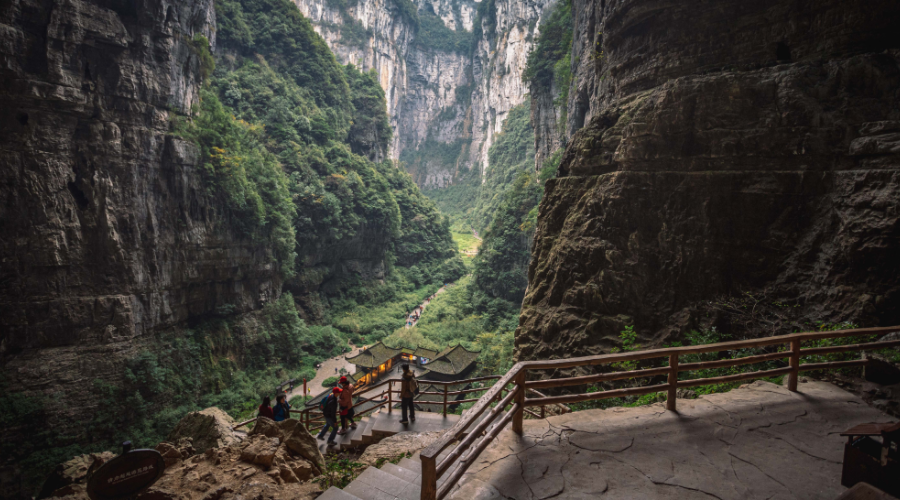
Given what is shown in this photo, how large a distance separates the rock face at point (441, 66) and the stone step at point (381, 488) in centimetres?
5439

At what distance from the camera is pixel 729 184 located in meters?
7.19

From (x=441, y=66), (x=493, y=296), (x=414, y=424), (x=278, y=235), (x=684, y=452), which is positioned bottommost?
(x=493, y=296)

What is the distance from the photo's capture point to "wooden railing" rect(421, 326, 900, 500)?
231 centimetres

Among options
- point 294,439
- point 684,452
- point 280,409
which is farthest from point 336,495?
point 280,409

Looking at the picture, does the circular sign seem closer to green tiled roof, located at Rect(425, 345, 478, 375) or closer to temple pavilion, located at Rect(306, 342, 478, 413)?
temple pavilion, located at Rect(306, 342, 478, 413)

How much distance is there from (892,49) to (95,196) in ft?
72.9

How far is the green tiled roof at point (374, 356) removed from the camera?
21.0 m

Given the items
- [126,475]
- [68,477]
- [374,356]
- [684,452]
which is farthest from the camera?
[374,356]

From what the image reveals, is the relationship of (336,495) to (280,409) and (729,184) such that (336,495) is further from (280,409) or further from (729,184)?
(729,184)

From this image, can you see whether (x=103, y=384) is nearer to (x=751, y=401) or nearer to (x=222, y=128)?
(x=222, y=128)

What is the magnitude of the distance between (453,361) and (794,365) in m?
17.0

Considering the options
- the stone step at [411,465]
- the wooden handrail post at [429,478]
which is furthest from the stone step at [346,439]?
the wooden handrail post at [429,478]

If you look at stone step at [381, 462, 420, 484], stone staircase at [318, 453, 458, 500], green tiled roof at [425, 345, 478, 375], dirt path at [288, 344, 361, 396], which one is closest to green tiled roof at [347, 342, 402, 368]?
dirt path at [288, 344, 361, 396]

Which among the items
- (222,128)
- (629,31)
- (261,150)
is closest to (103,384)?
(222,128)
